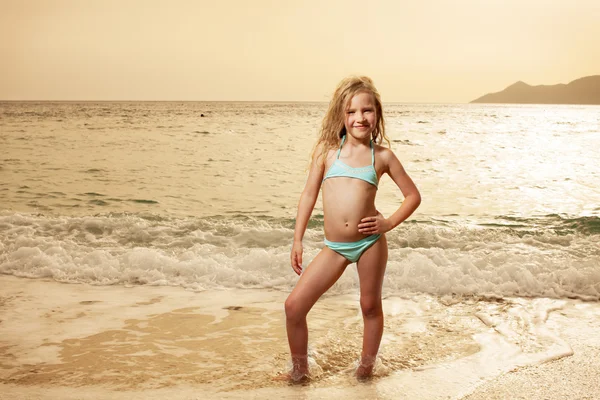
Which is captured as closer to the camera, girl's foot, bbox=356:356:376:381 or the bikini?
the bikini

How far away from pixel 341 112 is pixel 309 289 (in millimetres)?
1010

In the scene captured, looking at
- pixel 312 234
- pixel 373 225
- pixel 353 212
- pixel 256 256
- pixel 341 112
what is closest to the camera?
pixel 373 225

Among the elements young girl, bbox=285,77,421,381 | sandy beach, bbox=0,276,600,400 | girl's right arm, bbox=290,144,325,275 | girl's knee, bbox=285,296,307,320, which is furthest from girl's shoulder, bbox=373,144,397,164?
sandy beach, bbox=0,276,600,400

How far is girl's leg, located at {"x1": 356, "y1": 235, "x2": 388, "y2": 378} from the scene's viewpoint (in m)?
3.13

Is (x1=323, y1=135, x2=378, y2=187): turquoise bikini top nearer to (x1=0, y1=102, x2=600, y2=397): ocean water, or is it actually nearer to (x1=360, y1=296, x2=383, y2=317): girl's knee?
(x1=360, y1=296, x2=383, y2=317): girl's knee

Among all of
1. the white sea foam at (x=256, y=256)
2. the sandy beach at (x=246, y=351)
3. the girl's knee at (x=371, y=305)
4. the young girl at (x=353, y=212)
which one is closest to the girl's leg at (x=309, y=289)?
the young girl at (x=353, y=212)

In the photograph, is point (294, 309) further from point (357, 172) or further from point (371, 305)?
point (357, 172)

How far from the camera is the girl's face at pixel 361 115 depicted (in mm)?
3115

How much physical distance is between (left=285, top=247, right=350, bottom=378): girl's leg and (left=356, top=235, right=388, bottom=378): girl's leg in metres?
0.12

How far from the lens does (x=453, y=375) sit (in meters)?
3.36

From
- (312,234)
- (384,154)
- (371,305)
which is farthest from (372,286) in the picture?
(312,234)

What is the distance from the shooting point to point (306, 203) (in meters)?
3.23

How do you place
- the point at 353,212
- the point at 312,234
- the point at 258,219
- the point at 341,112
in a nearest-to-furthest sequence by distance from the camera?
the point at 353,212 < the point at 341,112 < the point at 312,234 < the point at 258,219

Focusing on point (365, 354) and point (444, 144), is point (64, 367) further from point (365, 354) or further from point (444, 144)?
point (444, 144)
